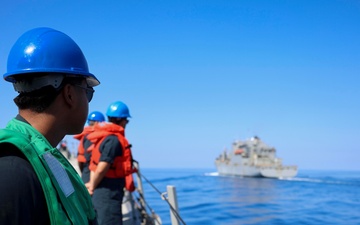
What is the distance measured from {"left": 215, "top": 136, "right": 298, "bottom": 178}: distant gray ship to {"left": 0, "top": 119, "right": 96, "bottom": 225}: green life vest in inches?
2838

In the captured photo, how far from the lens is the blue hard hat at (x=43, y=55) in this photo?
58.4 inches

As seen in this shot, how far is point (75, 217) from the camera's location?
1.36m

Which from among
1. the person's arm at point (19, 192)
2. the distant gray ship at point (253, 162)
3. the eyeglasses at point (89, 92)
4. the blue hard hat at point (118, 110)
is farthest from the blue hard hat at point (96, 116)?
the distant gray ship at point (253, 162)

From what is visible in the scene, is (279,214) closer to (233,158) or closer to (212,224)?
(212,224)

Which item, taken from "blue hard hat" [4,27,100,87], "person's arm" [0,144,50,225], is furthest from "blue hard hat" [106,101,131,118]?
"person's arm" [0,144,50,225]

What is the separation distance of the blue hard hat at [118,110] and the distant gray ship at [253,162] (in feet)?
225

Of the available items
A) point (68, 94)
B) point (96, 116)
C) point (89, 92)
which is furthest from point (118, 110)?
point (68, 94)

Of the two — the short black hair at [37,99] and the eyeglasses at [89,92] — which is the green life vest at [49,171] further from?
the eyeglasses at [89,92]

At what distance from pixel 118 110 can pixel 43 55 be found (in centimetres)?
370

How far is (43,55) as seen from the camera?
1506mm

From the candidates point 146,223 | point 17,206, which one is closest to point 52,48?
point 17,206

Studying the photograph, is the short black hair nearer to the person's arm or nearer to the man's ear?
the man's ear

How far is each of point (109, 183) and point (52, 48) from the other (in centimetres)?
325

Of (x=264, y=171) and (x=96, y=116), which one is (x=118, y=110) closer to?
(x=96, y=116)
